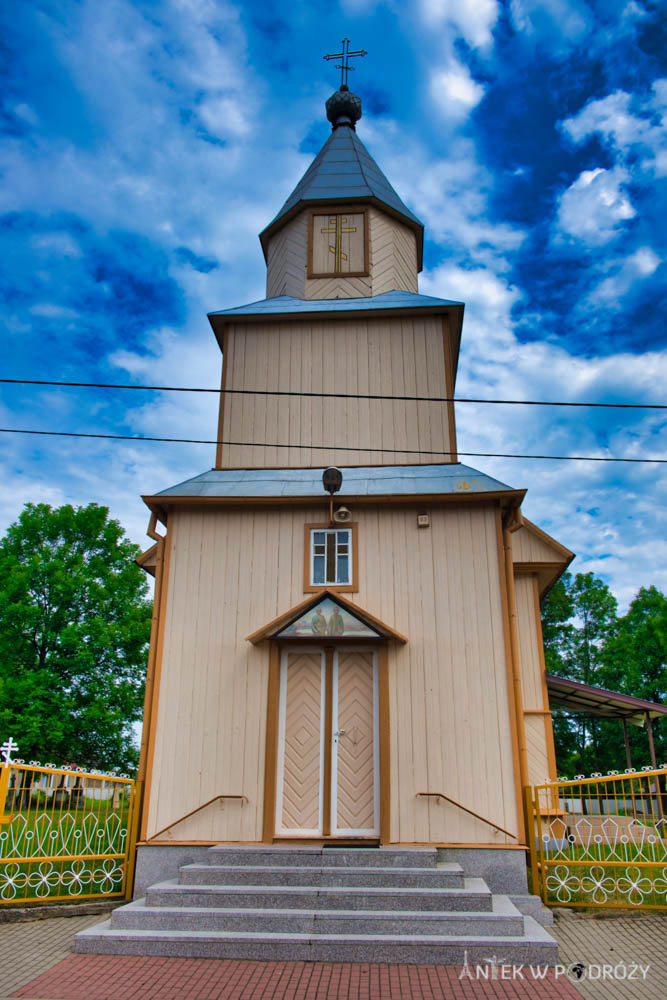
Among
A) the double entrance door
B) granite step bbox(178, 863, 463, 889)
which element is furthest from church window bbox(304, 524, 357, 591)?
granite step bbox(178, 863, 463, 889)

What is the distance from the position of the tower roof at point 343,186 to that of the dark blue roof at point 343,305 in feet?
7.13

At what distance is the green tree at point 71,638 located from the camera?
22.2 meters

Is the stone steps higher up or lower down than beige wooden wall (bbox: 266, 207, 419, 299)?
lower down

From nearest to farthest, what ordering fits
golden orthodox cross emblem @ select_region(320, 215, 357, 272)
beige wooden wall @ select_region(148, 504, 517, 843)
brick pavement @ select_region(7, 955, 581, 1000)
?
1. brick pavement @ select_region(7, 955, 581, 1000)
2. beige wooden wall @ select_region(148, 504, 517, 843)
3. golden orthodox cross emblem @ select_region(320, 215, 357, 272)

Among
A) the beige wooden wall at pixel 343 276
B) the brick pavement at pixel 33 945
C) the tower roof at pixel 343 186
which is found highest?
the tower roof at pixel 343 186

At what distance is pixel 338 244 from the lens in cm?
1281

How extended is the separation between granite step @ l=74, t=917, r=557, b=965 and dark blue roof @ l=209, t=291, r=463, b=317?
8869mm

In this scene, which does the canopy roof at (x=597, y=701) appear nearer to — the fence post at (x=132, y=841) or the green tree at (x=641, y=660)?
the fence post at (x=132, y=841)

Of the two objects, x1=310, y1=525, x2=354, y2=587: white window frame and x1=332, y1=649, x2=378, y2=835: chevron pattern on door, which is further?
x1=310, y1=525, x2=354, y2=587: white window frame

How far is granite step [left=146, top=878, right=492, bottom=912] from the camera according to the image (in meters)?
6.77

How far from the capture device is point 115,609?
25.0 meters

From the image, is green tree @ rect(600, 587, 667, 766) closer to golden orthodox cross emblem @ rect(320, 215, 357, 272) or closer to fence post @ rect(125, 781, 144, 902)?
golden orthodox cross emblem @ rect(320, 215, 357, 272)

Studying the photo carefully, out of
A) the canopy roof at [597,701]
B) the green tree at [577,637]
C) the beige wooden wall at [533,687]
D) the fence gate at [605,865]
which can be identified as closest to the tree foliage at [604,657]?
the green tree at [577,637]

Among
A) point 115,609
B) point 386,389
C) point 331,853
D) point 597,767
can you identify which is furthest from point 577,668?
point 331,853
